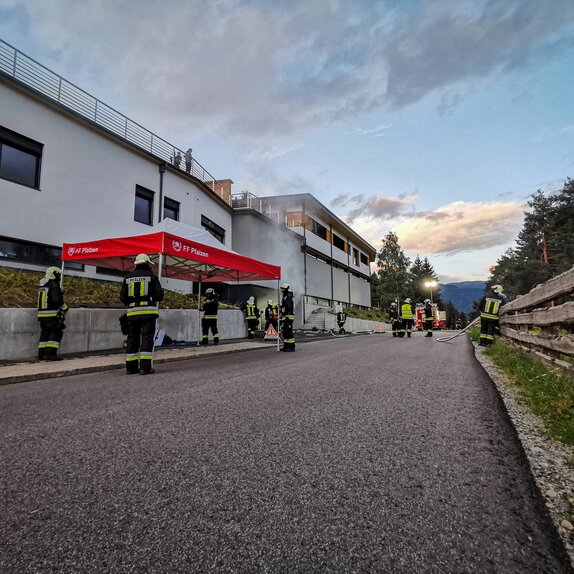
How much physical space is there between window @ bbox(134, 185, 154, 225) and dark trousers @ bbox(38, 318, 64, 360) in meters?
8.64

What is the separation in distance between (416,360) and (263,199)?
21.8 meters

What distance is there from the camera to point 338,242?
39219 millimetres

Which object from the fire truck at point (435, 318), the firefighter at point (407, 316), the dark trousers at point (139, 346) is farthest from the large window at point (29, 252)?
the fire truck at point (435, 318)

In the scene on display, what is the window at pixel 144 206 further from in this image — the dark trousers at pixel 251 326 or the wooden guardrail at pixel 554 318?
the wooden guardrail at pixel 554 318

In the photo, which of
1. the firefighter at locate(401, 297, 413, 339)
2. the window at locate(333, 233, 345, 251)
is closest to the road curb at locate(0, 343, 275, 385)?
the firefighter at locate(401, 297, 413, 339)

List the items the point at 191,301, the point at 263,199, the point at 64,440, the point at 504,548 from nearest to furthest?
the point at 504,548 < the point at 64,440 < the point at 191,301 < the point at 263,199

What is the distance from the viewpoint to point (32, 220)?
36.7 ft

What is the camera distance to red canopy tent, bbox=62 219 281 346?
8.29 meters

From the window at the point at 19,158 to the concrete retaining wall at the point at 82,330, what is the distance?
525cm

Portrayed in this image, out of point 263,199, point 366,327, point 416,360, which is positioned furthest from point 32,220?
point 366,327

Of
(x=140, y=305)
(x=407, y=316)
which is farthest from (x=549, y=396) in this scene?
(x=407, y=316)

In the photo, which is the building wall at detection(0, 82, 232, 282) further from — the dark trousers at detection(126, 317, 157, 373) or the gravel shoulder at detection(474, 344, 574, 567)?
the gravel shoulder at detection(474, 344, 574, 567)

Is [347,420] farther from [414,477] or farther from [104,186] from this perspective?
[104,186]

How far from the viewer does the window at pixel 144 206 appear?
1567 cm
